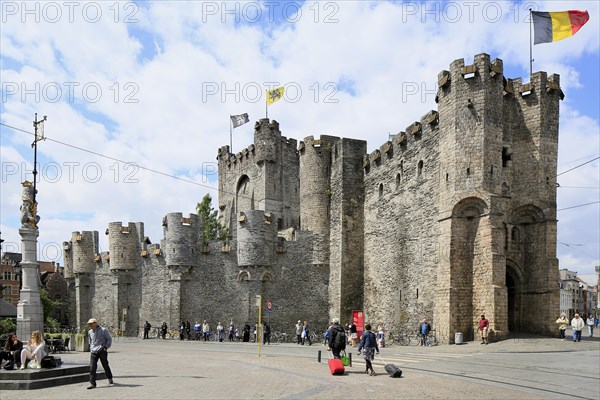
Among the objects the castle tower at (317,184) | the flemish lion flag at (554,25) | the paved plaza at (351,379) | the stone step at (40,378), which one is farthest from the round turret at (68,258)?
the flemish lion flag at (554,25)

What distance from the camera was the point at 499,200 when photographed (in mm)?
26609

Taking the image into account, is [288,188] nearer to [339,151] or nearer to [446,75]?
[339,151]

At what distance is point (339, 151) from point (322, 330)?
36.2 ft

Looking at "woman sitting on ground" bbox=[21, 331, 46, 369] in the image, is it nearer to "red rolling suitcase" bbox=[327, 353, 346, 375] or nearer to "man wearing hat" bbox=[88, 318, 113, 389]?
"man wearing hat" bbox=[88, 318, 113, 389]

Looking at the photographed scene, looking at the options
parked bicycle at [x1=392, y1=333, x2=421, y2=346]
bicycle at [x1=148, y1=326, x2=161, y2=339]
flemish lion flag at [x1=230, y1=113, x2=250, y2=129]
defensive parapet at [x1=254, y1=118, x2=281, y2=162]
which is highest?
flemish lion flag at [x1=230, y1=113, x2=250, y2=129]

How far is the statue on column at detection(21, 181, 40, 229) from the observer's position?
65.8 feet

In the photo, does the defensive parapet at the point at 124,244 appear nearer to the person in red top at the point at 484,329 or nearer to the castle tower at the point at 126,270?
the castle tower at the point at 126,270

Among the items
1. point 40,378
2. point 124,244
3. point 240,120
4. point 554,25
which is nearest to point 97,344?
point 40,378

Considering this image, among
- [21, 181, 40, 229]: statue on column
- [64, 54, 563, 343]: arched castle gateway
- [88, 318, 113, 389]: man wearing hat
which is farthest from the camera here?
[64, 54, 563, 343]: arched castle gateway

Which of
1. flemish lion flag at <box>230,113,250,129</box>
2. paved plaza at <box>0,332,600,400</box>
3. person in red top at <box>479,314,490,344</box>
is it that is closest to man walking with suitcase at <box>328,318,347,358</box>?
paved plaza at <box>0,332,600,400</box>

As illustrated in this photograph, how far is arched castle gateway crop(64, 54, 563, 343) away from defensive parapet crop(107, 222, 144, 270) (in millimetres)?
107

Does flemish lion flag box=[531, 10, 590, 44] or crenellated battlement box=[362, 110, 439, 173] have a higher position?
flemish lion flag box=[531, 10, 590, 44]

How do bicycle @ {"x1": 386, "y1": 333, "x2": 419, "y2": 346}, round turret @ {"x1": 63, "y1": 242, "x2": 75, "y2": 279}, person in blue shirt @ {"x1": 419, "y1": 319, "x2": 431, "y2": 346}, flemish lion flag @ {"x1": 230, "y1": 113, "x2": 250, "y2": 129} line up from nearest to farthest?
1. person in blue shirt @ {"x1": 419, "y1": 319, "x2": 431, "y2": 346}
2. bicycle @ {"x1": 386, "y1": 333, "x2": 419, "y2": 346}
3. round turret @ {"x1": 63, "y1": 242, "x2": 75, "y2": 279}
4. flemish lion flag @ {"x1": 230, "y1": 113, "x2": 250, "y2": 129}

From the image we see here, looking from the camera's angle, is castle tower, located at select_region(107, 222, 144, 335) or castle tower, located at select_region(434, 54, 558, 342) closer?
castle tower, located at select_region(434, 54, 558, 342)
